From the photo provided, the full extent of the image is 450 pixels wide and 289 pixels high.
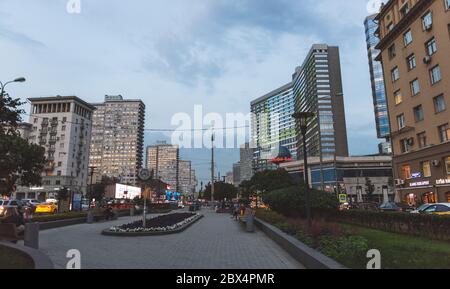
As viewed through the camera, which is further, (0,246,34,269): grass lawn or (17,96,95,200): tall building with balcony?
(17,96,95,200): tall building with balcony

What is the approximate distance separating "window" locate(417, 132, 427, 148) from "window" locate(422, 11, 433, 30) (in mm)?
10753

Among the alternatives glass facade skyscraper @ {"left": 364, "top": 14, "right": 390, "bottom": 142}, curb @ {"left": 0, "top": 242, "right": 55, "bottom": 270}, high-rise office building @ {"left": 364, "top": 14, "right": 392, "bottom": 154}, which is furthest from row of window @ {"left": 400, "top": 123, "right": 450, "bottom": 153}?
glass facade skyscraper @ {"left": 364, "top": 14, "right": 390, "bottom": 142}

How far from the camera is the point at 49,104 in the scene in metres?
103

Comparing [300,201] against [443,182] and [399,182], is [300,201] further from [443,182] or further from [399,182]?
[399,182]

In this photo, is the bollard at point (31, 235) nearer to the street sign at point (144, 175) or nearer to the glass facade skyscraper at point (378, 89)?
the street sign at point (144, 175)

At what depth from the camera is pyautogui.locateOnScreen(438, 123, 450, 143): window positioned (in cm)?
3356

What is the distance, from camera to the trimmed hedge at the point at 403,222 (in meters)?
13.7

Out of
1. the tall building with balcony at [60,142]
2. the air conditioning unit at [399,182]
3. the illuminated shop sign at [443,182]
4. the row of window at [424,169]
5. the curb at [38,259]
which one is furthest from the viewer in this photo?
the tall building with balcony at [60,142]

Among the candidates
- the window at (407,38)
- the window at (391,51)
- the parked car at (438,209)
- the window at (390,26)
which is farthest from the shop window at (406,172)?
the parked car at (438,209)

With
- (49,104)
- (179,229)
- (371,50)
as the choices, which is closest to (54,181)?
(49,104)

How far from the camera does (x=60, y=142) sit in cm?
9912

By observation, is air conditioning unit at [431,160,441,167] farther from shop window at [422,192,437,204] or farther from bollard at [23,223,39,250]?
bollard at [23,223,39,250]

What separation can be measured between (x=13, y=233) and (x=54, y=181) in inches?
3641

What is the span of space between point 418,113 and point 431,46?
7212 millimetres
